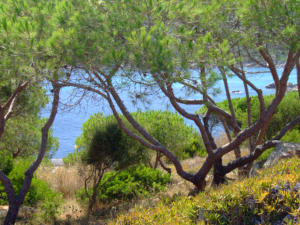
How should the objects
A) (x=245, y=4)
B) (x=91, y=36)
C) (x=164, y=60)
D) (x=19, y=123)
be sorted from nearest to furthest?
(x=164, y=60), (x=91, y=36), (x=245, y=4), (x=19, y=123)

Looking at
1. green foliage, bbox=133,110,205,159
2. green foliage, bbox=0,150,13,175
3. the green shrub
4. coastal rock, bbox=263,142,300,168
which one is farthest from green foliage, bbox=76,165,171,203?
the green shrub

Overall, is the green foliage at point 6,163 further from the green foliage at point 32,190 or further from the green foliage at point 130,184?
the green foliage at point 130,184

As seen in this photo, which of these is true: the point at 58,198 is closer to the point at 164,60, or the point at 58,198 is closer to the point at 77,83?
the point at 77,83

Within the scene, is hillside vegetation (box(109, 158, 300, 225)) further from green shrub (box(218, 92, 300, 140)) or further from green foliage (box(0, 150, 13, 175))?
green shrub (box(218, 92, 300, 140))

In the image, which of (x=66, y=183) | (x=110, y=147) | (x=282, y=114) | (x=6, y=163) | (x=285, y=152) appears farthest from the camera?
(x=282, y=114)

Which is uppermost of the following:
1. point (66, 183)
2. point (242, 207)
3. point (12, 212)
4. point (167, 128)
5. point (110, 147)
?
point (167, 128)

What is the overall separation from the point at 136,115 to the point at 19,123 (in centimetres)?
253

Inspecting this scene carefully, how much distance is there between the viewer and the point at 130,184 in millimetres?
7559

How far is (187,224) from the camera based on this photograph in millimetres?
3422

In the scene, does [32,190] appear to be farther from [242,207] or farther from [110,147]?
[242,207]

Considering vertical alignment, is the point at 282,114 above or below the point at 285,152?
above

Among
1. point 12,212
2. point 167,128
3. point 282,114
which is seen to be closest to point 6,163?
point 12,212

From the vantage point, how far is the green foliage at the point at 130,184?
754 cm

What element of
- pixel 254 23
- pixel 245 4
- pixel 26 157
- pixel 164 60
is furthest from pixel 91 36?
pixel 26 157
